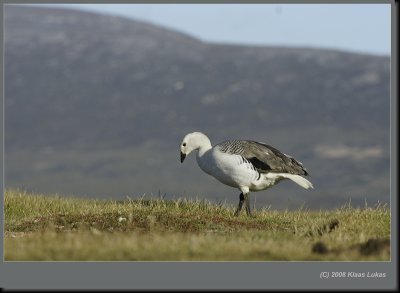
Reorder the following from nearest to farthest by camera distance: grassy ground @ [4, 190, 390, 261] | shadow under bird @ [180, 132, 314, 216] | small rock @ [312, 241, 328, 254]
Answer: grassy ground @ [4, 190, 390, 261] → small rock @ [312, 241, 328, 254] → shadow under bird @ [180, 132, 314, 216]

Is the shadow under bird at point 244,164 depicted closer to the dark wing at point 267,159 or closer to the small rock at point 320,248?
the dark wing at point 267,159

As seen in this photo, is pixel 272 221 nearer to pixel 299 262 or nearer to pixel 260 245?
pixel 260 245

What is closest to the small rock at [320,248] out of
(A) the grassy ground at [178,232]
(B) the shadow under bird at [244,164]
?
(A) the grassy ground at [178,232]

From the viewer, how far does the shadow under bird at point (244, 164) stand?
18453 mm

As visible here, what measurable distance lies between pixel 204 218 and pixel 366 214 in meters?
3.45

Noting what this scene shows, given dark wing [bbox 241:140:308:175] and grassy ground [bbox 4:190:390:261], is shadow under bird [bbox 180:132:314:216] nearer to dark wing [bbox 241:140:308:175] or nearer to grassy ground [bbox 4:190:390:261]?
dark wing [bbox 241:140:308:175]

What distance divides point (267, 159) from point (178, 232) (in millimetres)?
3851

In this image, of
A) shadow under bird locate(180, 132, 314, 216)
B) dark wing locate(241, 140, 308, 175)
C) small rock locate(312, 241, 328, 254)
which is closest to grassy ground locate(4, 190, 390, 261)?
small rock locate(312, 241, 328, 254)

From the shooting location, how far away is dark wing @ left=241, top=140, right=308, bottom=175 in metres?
18.7

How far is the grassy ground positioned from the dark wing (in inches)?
38.1

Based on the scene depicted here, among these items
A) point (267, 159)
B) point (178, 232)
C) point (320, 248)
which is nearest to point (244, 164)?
point (267, 159)

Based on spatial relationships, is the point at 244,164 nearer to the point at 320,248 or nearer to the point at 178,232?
the point at 178,232

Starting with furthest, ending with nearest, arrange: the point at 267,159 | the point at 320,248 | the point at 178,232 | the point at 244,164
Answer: the point at 267,159, the point at 244,164, the point at 178,232, the point at 320,248

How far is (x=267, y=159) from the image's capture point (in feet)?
61.9
